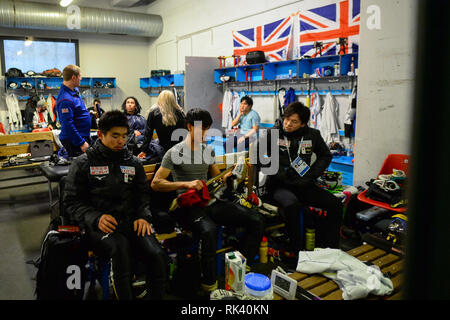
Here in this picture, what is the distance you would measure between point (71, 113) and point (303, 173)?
2.43 metres

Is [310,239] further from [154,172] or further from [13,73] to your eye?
[13,73]

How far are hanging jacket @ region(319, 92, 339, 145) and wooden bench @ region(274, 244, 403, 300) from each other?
316 centimetres

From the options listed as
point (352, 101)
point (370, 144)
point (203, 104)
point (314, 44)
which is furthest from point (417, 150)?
point (203, 104)

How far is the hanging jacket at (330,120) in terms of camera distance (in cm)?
549

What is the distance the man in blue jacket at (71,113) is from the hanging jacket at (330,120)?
359 centimetres

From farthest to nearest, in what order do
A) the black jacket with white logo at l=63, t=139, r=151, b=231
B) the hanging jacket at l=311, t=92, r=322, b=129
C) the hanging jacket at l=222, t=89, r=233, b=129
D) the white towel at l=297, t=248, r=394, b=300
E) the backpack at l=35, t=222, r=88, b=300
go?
the hanging jacket at l=222, t=89, r=233, b=129
the hanging jacket at l=311, t=92, r=322, b=129
the black jacket with white logo at l=63, t=139, r=151, b=231
the backpack at l=35, t=222, r=88, b=300
the white towel at l=297, t=248, r=394, b=300

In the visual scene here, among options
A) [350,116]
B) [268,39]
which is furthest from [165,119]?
[268,39]

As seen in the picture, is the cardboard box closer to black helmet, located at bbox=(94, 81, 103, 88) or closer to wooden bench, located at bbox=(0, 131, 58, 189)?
wooden bench, located at bbox=(0, 131, 58, 189)

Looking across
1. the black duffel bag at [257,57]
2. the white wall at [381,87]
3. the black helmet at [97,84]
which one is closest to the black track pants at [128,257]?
the white wall at [381,87]

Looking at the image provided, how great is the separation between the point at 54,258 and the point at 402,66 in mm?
3541

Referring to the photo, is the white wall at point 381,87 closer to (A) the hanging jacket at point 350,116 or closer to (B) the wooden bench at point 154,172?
(A) the hanging jacket at point 350,116

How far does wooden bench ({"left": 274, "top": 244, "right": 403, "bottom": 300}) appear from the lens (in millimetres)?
1912

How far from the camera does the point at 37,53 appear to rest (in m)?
9.09

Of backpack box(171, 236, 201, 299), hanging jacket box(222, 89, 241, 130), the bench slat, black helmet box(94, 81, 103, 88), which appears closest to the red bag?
backpack box(171, 236, 201, 299)
